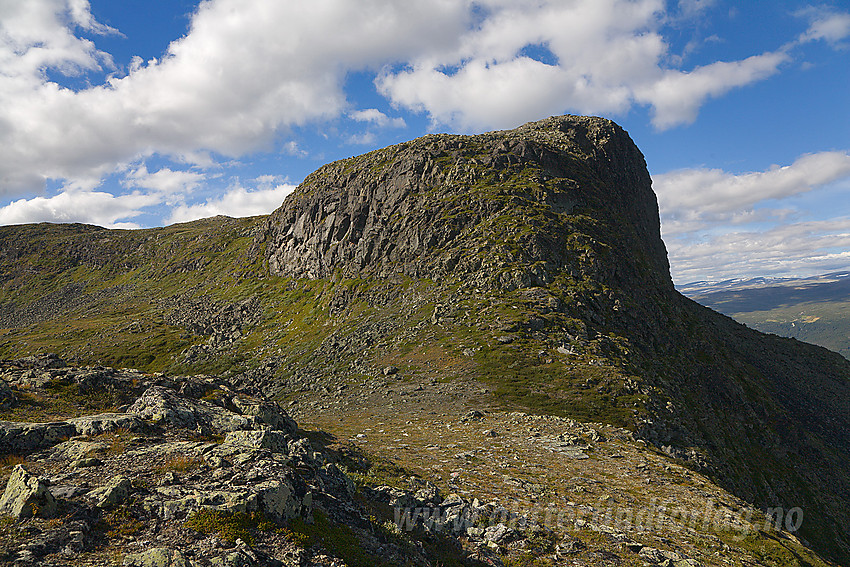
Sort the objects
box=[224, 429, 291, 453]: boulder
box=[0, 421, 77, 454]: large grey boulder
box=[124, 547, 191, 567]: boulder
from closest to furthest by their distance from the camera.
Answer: box=[124, 547, 191, 567]: boulder, box=[0, 421, 77, 454]: large grey boulder, box=[224, 429, 291, 453]: boulder

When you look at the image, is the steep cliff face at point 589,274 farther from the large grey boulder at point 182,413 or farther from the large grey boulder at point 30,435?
the large grey boulder at point 30,435

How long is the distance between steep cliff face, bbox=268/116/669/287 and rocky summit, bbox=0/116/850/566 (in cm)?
76

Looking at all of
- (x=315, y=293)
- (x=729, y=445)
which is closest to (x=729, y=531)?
(x=729, y=445)

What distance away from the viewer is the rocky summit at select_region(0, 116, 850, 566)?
41.8 ft

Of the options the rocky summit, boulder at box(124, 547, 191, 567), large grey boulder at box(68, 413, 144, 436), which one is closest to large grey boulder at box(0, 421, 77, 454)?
the rocky summit

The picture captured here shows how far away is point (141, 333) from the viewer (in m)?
114

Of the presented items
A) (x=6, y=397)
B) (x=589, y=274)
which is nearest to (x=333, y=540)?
(x=6, y=397)

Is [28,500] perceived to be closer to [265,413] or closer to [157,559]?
[157,559]

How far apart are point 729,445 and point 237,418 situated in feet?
239

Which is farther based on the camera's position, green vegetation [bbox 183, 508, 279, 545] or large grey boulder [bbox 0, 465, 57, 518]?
green vegetation [bbox 183, 508, 279, 545]

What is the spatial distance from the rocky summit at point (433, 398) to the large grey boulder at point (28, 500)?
5 cm

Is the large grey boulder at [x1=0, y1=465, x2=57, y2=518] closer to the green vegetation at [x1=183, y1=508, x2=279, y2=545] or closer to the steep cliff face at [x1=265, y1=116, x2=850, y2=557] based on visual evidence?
the green vegetation at [x1=183, y1=508, x2=279, y2=545]

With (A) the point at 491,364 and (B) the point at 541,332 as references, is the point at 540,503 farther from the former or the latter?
(B) the point at 541,332

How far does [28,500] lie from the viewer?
10180mm
